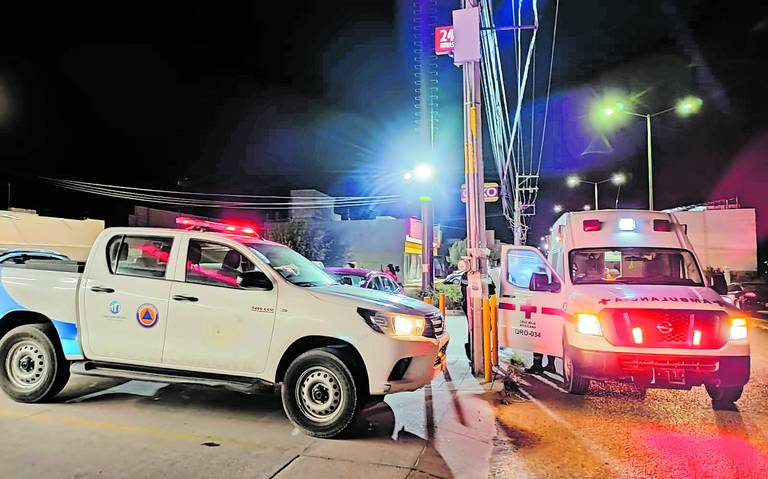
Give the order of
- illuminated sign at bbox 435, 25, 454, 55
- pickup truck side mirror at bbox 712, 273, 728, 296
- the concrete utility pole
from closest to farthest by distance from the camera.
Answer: pickup truck side mirror at bbox 712, 273, 728, 296
the concrete utility pole
illuminated sign at bbox 435, 25, 454, 55

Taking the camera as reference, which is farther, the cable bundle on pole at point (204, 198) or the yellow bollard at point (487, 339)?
the cable bundle on pole at point (204, 198)

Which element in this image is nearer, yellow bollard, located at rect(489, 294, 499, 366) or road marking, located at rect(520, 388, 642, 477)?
road marking, located at rect(520, 388, 642, 477)

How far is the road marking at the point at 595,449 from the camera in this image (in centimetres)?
438

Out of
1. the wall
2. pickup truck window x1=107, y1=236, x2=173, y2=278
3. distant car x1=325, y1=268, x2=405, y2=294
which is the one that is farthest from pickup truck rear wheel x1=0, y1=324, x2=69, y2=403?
the wall

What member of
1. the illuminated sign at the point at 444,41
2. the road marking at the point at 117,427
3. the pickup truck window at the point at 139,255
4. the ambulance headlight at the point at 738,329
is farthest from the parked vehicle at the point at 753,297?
the pickup truck window at the point at 139,255

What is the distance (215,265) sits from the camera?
591 centimetres

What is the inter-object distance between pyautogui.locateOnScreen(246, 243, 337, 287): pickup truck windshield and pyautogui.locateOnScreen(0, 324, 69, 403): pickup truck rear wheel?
257 cm

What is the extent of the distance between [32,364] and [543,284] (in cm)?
645

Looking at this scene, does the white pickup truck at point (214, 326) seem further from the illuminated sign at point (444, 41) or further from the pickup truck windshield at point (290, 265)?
the illuminated sign at point (444, 41)

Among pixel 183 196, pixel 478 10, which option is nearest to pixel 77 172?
pixel 183 196

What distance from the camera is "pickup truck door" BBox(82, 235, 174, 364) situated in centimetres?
554

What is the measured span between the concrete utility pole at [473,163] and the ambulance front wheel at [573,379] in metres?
1.36

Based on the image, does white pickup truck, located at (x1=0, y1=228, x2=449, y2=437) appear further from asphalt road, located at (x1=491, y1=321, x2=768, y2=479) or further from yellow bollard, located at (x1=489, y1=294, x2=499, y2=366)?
yellow bollard, located at (x1=489, y1=294, x2=499, y2=366)

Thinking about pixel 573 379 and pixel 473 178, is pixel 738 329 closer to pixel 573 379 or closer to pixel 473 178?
pixel 573 379
